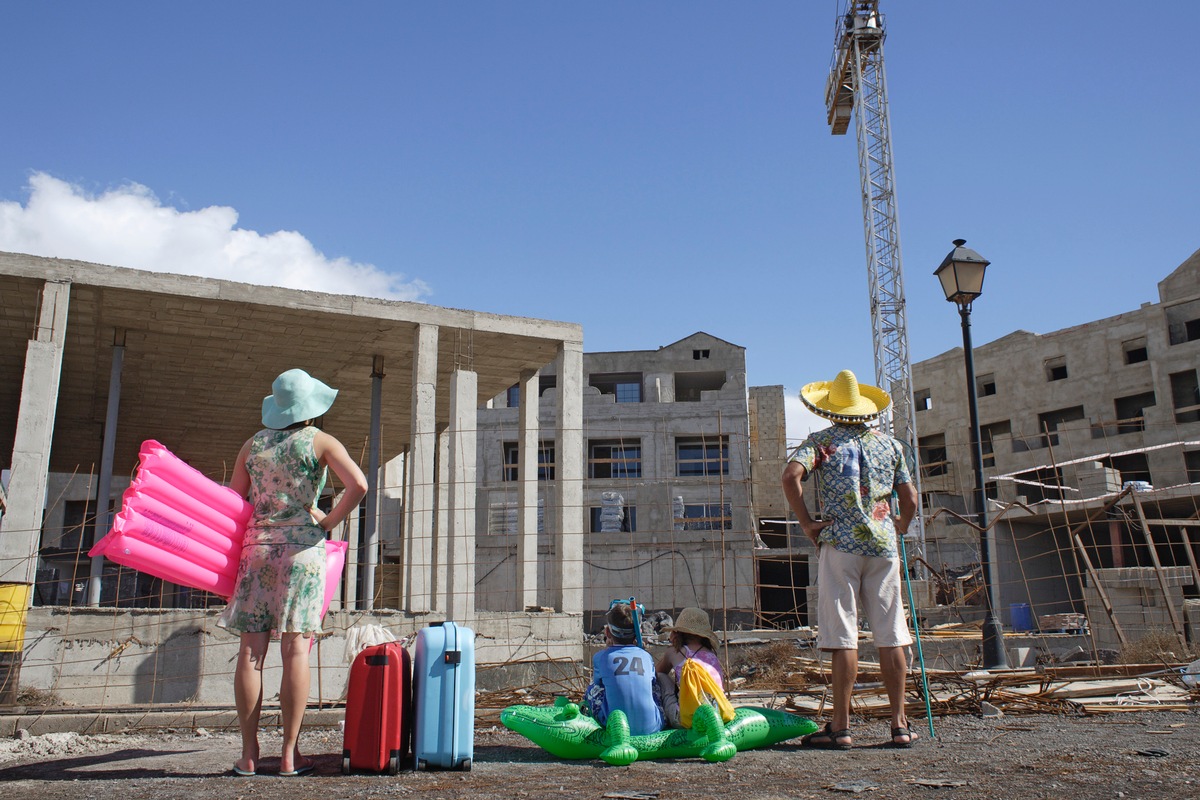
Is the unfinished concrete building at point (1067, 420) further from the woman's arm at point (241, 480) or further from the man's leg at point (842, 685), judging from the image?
the woman's arm at point (241, 480)

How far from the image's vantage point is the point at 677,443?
3762 cm

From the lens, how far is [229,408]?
16.4 m

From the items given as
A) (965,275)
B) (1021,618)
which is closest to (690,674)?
(965,275)

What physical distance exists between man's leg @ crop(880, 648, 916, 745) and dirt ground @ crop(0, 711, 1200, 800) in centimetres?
13

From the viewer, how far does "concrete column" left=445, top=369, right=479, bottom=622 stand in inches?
444

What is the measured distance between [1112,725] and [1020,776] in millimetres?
2036

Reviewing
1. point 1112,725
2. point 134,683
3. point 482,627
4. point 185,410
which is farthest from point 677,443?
point 1112,725

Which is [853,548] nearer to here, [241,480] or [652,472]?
[241,480]

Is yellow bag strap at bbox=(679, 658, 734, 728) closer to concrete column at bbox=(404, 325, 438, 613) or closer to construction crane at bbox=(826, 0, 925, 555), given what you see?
concrete column at bbox=(404, 325, 438, 613)

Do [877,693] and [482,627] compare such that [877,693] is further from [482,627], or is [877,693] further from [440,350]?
[440,350]

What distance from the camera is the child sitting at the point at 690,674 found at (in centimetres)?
472

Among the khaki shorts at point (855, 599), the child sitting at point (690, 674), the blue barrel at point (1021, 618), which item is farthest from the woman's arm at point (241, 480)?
the blue barrel at point (1021, 618)

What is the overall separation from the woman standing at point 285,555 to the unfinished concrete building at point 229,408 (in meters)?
3.81

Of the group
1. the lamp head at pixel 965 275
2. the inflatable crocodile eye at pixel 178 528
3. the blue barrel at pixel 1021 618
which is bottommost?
the blue barrel at pixel 1021 618
